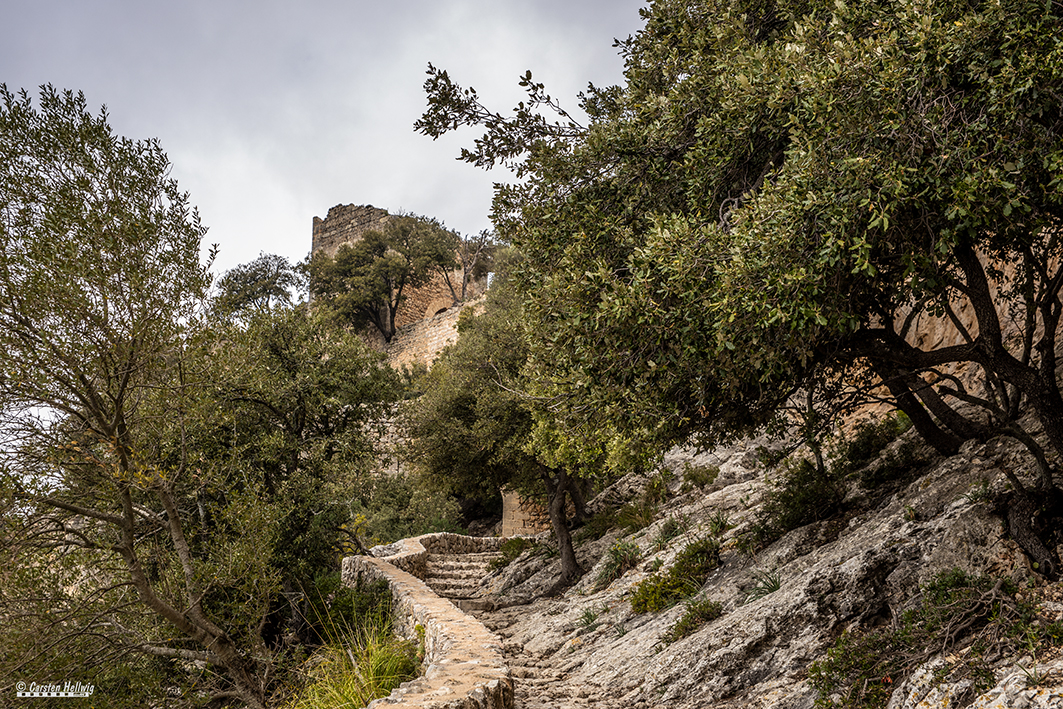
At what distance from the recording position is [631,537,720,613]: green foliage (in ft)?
27.6

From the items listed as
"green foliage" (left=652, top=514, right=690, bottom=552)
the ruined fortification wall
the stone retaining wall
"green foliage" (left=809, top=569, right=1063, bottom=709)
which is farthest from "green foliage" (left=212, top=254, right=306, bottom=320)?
"green foliage" (left=809, top=569, right=1063, bottom=709)

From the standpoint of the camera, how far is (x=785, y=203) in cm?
429

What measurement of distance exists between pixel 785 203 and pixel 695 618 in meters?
5.12

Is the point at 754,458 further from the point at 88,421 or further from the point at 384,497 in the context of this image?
the point at 384,497

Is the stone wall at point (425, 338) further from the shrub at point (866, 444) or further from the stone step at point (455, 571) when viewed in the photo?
the shrub at point (866, 444)

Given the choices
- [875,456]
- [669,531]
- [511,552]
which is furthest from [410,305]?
[875,456]

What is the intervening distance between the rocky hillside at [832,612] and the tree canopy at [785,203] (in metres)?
0.82

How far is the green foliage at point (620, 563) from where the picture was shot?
1096cm

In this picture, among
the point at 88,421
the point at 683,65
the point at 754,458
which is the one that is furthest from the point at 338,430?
the point at 683,65

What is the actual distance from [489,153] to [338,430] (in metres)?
7.95

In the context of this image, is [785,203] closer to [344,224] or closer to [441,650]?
[441,650]

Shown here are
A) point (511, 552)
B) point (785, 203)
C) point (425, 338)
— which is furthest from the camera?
point (425, 338)

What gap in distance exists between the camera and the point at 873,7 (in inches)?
189

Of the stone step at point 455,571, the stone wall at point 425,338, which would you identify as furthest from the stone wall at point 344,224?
the stone step at point 455,571
